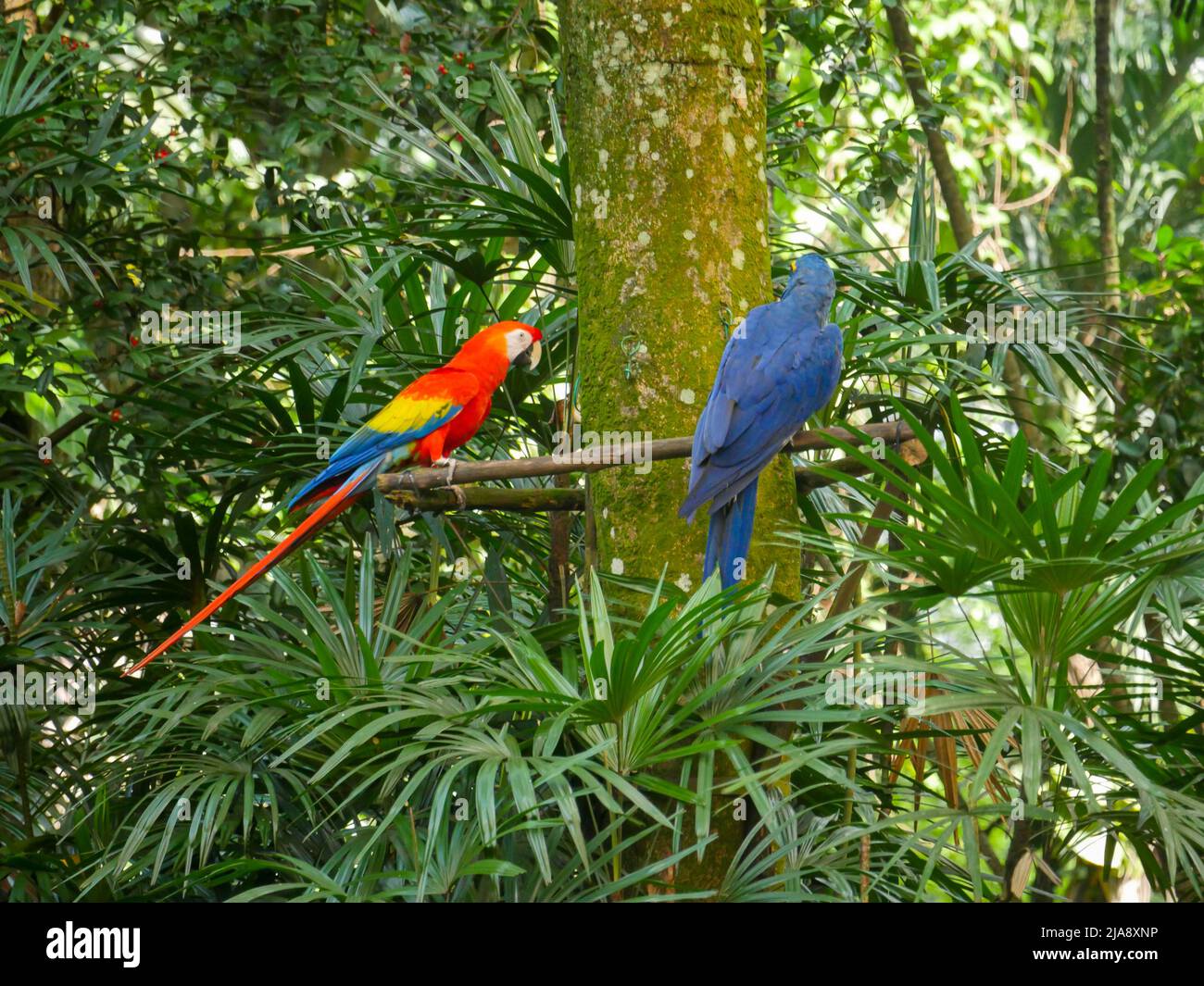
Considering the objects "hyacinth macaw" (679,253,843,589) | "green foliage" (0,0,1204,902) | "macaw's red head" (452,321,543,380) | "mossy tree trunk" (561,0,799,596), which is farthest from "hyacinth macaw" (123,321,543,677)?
"hyacinth macaw" (679,253,843,589)

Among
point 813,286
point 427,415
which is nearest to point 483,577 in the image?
point 427,415

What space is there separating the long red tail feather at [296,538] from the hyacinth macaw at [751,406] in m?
0.81

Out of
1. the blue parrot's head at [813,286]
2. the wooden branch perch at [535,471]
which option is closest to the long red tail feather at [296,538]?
the wooden branch perch at [535,471]

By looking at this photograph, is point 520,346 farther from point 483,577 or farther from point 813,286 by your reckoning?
point 813,286

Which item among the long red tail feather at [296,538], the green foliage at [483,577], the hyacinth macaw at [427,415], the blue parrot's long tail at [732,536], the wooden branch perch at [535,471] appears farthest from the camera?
the hyacinth macaw at [427,415]

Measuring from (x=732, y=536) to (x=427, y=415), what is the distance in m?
0.84

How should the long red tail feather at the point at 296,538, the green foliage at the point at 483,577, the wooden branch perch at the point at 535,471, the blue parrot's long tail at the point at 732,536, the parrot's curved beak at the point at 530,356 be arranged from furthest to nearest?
the parrot's curved beak at the point at 530,356 → the long red tail feather at the point at 296,538 → the blue parrot's long tail at the point at 732,536 → the wooden branch perch at the point at 535,471 → the green foliage at the point at 483,577

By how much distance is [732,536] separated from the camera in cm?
231

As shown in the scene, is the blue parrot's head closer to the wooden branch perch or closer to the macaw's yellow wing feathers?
the wooden branch perch

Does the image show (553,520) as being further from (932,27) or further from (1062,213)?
(1062,213)

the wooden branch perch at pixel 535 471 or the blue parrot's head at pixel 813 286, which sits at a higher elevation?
the blue parrot's head at pixel 813 286

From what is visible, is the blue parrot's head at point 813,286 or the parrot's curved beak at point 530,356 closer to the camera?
the blue parrot's head at point 813,286

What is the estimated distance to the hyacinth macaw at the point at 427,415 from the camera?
2654 mm

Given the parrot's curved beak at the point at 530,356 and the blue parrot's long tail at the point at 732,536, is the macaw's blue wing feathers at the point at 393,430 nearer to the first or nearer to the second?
the parrot's curved beak at the point at 530,356
